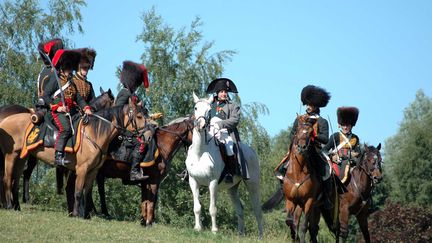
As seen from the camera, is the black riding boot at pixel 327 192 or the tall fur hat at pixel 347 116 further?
the tall fur hat at pixel 347 116

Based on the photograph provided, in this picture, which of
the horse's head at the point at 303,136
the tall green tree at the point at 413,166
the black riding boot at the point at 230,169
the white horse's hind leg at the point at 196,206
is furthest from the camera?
the tall green tree at the point at 413,166

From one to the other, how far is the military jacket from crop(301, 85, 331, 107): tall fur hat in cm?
507

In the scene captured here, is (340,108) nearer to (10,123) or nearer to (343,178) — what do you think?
(343,178)

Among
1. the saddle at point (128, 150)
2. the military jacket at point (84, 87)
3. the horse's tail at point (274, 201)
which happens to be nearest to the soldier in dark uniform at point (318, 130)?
the horse's tail at point (274, 201)

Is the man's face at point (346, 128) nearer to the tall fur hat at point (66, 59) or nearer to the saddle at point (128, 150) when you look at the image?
the saddle at point (128, 150)

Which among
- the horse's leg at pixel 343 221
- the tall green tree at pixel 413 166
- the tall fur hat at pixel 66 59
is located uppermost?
the tall green tree at pixel 413 166

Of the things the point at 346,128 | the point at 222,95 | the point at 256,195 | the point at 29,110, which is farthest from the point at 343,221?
the point at 29,110

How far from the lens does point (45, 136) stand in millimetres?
19828

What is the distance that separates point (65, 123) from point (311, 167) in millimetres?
5502

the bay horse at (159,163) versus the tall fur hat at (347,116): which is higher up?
the tall fur hat at (347,116)

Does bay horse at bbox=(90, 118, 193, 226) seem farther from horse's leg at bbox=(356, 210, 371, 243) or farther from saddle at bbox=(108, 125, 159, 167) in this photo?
horse's leg at bbox=(356, 210, 371, 243)

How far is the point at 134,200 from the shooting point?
42375 mm

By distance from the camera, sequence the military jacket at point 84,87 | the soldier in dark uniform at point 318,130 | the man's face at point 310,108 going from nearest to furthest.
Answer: the soldier in dark uniform at point 318,130 → the man's face at point 310,108 → the military jacket at point 84,87

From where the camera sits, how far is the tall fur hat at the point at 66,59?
67.3 ft
